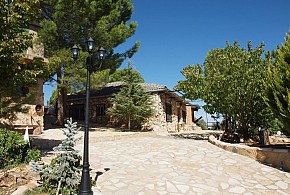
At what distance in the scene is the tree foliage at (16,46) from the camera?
23.6 feet

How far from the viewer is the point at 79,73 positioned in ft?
55.3

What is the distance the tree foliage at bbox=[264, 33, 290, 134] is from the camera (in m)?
8.02

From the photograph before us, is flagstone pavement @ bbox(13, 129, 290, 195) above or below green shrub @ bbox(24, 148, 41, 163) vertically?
below

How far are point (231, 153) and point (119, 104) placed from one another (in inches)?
420

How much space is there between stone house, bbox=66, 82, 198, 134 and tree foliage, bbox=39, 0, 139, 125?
159 inches

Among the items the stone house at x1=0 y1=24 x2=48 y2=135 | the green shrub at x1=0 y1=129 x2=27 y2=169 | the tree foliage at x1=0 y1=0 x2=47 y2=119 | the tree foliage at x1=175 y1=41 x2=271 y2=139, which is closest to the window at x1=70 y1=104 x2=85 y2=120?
the stone house at x1=0 y1=24 x2=48 y2=135

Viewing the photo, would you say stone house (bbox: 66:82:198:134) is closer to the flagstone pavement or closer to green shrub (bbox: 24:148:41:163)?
the flagstone pavement

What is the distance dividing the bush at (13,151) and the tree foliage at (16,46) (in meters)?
1.58

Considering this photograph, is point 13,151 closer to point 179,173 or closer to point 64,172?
point 64,172

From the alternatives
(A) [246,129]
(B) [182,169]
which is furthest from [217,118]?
(B) [182,169]

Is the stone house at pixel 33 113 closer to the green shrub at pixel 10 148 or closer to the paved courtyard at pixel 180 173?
the paved courtyard at pixel 180 173

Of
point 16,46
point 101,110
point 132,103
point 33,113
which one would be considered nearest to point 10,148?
point 16,46

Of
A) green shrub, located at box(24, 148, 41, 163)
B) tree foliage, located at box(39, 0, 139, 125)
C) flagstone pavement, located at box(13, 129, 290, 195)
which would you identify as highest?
tree foliage, located at box(39, 0, 139, 125)

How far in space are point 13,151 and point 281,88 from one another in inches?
328
